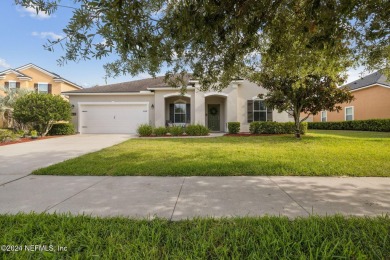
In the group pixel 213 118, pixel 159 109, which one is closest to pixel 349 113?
pixel 213 118

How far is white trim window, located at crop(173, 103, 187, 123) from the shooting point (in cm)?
1864

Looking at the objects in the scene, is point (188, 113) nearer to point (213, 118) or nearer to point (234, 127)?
point (213, 118)

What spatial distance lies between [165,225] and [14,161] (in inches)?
278

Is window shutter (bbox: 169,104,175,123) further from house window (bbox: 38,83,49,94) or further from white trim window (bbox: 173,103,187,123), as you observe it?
house window (bbox: 38,83,49,94)

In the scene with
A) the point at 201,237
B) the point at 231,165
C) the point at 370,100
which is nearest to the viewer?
the point at 201,237

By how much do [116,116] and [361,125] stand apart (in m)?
21.8

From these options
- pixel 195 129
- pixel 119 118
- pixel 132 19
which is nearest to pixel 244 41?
pixel 132 19

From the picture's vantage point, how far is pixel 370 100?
20250mm

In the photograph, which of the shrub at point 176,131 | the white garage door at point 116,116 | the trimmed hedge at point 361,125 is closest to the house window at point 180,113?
the white garage door at point 116,116

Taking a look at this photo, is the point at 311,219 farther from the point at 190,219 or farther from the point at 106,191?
the point at 106,191

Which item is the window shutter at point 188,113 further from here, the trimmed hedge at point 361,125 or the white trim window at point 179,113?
the trimmed hedge at point 361,125

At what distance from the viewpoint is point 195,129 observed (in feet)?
51.5

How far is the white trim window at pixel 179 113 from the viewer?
61.2 ft

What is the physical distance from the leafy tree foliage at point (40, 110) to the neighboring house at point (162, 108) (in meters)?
2.52
